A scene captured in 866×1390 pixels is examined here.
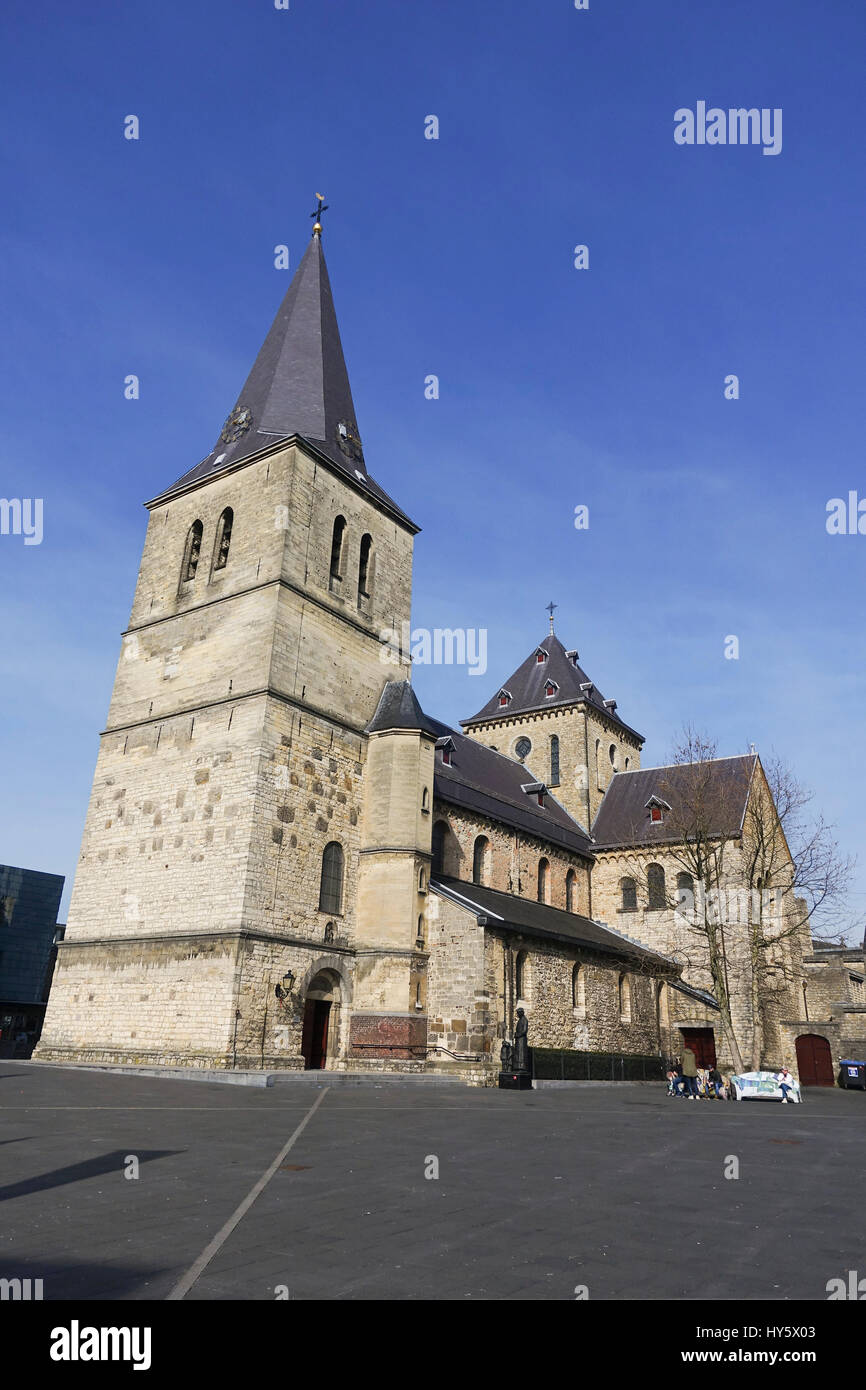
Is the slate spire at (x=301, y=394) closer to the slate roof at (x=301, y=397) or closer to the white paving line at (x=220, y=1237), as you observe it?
the slate roof at (x=301, y=397)

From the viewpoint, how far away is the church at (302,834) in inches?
940

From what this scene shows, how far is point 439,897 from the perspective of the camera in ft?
88.5

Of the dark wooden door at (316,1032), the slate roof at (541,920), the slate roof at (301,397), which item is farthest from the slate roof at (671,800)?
the dark wooden door at (316,1032)

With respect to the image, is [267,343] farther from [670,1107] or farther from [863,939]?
[863,939]

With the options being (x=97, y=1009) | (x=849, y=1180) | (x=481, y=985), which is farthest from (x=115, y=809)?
(x=849, y=1180)

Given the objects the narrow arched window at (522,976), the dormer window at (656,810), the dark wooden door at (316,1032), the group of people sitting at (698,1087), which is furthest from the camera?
the dormer window at (656,810)

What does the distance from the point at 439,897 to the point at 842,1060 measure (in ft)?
73.8

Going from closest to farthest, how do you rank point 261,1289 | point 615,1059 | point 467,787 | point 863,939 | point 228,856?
point 261,1289
point 228,856
point 615,1059
point 467,787
point 863,939

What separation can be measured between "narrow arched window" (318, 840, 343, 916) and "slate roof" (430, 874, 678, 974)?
287 cm

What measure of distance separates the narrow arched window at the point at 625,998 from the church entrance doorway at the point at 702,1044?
4.41m

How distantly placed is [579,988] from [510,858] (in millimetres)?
5521

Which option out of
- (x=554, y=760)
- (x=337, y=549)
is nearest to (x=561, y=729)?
(x=554, y=760)

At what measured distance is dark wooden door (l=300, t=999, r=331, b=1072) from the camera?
81.4 ft

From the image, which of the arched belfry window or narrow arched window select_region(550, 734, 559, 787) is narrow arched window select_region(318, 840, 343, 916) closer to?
the arched belfry window
